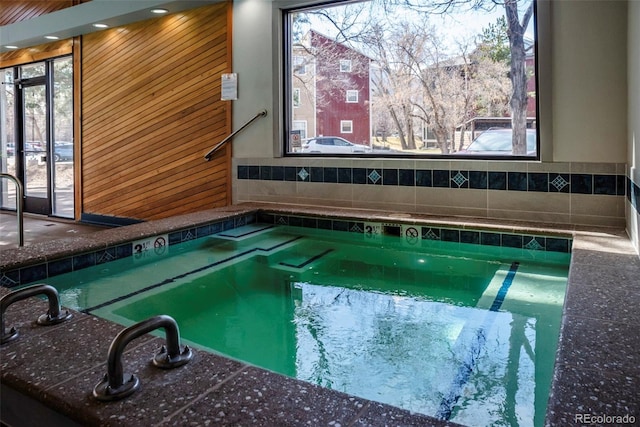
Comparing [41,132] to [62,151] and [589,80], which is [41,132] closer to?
[62,151]

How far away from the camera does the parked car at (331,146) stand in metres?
4.92

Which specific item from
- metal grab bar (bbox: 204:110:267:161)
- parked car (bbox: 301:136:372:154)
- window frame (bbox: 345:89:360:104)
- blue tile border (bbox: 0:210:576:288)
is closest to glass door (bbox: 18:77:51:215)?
metal grab bar (bbox: 204:110:267:161)

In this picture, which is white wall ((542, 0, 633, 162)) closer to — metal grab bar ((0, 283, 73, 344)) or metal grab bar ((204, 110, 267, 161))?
metal grab bar ((204, 110, 267, 161))

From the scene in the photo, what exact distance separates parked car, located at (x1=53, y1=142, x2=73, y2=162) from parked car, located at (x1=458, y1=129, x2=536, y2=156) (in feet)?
18.2

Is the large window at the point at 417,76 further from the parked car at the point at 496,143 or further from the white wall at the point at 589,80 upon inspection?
the white wall at the point at 589,80

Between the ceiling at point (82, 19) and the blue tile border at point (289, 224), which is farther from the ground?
the ceiling at point (82, 19)

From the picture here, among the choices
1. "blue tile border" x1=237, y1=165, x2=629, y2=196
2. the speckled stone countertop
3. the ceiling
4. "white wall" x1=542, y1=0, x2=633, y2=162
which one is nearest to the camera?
the speckled stone countertop

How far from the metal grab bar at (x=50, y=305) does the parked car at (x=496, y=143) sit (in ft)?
11.7

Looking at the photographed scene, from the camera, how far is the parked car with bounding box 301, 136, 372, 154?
194 inches

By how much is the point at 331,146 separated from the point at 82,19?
3651 mm

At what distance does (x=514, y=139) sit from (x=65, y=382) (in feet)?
12.6

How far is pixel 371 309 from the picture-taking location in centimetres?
259

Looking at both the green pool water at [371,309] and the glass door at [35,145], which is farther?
the glass door at [35,145]

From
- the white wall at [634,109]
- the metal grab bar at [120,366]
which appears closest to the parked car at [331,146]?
the white wall at [634,109]
